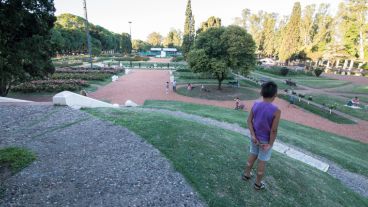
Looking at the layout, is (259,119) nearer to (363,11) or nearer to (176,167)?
(176,167)

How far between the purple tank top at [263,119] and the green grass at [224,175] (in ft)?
4.12

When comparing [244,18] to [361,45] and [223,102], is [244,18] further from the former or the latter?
[223,102]

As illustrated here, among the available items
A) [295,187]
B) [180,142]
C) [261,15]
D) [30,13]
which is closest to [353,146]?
[295,187]

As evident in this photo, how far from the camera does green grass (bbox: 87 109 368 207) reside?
14.6ft

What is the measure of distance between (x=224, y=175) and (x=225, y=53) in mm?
21546

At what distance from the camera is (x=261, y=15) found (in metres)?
→ 83.8

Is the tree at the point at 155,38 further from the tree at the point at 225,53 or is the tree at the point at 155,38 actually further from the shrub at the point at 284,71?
the tree at the point at 225,53

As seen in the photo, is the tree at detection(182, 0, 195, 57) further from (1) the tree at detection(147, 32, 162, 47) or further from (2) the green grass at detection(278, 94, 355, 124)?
(1) the tree at detection(147, 32, 162, 47)

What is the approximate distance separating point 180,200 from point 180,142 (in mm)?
2323

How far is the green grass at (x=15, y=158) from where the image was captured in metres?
4.74

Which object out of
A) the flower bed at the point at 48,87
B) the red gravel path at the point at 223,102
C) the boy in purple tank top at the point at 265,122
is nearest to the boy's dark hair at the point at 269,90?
the boy in purple tank top at the point at 265,122

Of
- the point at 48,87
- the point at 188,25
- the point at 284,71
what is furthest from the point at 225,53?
the point at 188,25

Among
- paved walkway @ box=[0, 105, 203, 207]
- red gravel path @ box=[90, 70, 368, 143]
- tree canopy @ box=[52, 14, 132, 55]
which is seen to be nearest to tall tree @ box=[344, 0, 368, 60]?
red gravel path @ box=[90, 70, 368, 143]

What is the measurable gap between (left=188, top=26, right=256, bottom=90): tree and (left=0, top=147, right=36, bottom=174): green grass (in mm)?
20403
